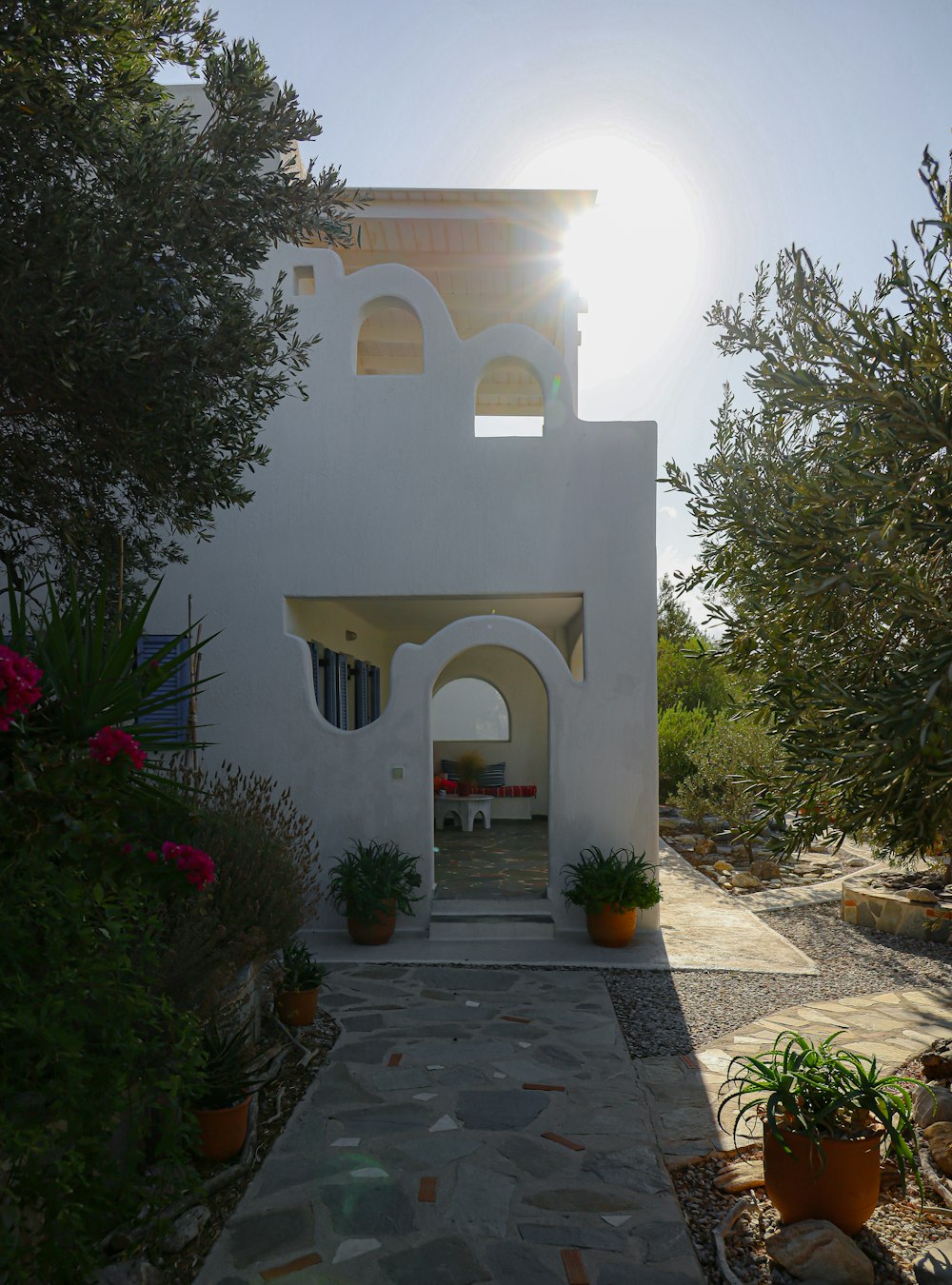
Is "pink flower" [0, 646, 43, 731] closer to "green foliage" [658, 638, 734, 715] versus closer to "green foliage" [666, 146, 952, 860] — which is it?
"green foliage" [666, 146, 952, 860]

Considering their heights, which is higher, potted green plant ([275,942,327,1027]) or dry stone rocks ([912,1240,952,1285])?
potted green plant ([275,942,327,1027])

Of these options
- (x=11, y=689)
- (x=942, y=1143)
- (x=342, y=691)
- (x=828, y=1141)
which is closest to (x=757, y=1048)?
(x=942, y=1143)

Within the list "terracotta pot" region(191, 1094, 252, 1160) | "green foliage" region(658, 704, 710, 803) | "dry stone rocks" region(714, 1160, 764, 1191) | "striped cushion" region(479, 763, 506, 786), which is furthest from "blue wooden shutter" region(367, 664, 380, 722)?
"dry stone rocks" region(714, 1160, 764, 1191)

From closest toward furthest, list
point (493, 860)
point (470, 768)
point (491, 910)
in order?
point (491, 910)
point (493, 860)
point (470, 768)

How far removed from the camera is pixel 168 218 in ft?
17.2

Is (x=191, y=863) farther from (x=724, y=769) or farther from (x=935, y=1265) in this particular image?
(x=724, y=769)

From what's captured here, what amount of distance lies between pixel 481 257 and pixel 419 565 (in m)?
5.43

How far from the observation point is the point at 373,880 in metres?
8.76

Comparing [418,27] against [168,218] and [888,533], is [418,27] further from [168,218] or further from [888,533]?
[888,533]

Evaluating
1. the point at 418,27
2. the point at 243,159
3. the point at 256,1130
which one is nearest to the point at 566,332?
the point at 418,27

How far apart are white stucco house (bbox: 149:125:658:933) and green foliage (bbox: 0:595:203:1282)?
5516 millimetres

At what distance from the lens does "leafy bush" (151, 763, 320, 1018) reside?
4605 millimetres

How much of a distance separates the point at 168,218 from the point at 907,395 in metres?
4.04

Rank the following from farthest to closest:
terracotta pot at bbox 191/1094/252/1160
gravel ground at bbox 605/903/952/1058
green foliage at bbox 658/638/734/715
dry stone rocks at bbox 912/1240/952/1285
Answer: green foliage at bbox 658/638/734/715 < gravel ground at bbox 605/903/952/1058 < terracotta pot at bbox 191/1094/252/1160 < dry stone rocks at bbox 912/1240/952/1285
